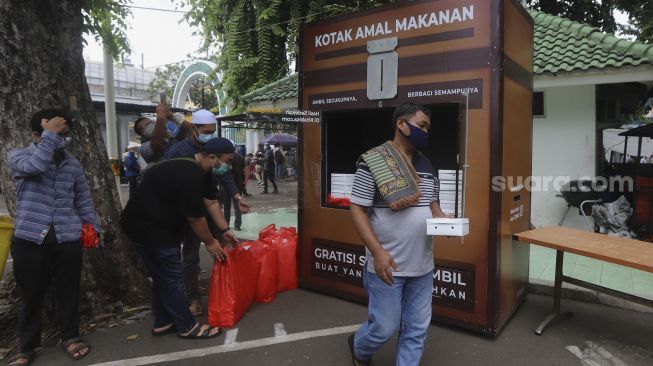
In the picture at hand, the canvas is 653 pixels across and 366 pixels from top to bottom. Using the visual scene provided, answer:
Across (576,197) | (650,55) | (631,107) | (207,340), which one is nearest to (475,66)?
(207,340)

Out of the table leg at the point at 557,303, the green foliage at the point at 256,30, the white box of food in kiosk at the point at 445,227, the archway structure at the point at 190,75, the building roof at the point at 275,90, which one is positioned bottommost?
the table leg at the point at 557,303

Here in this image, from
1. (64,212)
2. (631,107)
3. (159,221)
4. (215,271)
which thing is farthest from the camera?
(631,107)

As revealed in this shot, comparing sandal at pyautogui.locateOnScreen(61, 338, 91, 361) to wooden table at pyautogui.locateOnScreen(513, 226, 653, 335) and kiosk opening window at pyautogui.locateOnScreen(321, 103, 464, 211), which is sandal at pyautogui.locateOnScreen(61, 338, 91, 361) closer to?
kiosk opening window at pyautogui.locateOnScreen(321, 103, 464, 211)

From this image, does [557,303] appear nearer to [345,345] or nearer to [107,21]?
[345,345]

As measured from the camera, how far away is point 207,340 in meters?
3.61

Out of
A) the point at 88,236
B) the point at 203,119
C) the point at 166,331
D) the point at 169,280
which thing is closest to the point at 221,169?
the point at 203,119

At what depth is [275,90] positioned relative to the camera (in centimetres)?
973

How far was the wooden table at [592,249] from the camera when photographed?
3.05 m

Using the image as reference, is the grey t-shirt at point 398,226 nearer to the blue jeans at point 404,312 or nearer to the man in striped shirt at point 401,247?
the man in striped shirt at point 401,247

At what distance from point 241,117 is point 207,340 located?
Answer: 19.2 ft

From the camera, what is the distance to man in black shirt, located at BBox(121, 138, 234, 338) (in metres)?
3.35

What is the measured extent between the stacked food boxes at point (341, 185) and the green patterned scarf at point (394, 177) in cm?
193

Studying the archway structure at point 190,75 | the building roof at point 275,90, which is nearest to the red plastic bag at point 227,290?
the building roof at point 275,90

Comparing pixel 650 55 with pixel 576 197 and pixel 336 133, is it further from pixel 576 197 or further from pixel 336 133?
pixel 336 133
